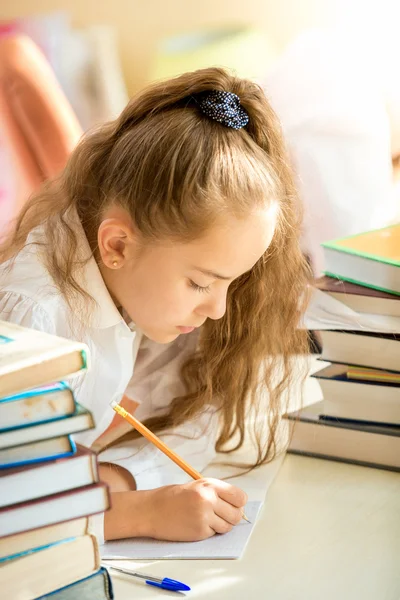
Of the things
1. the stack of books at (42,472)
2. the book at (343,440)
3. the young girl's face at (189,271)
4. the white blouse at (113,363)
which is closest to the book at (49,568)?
the stack of books at (42,472)

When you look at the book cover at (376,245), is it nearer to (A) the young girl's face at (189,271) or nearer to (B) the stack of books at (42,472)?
(A) the young girl's face at (189,271)

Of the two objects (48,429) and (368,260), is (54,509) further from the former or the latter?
(368,260)

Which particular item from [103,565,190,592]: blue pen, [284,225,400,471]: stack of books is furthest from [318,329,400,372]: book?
[103,565,190,592]: blue pen

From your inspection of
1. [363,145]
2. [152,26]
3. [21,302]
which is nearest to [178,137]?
[21,302]

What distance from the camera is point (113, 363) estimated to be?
1104 mm

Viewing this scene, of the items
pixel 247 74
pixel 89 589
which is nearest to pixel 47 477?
pixel 89 589

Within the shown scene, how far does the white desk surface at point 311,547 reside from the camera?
0.80 meters

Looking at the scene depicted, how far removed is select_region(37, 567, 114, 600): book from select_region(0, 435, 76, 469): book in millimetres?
113

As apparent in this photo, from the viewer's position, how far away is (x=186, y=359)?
122 centimetres

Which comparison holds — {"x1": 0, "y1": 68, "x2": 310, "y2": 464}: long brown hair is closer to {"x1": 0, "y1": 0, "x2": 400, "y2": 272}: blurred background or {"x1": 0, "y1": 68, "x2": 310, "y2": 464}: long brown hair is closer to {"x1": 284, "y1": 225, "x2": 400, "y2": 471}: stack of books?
{"x1": 284, "y1": 225, "x2": 400, "y2": 471}: stack of books

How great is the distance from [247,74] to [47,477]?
116cm

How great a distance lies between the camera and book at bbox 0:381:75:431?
608 mm

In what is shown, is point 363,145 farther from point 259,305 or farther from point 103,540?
point 103,540

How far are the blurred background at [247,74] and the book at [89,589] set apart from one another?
95 centimetres
